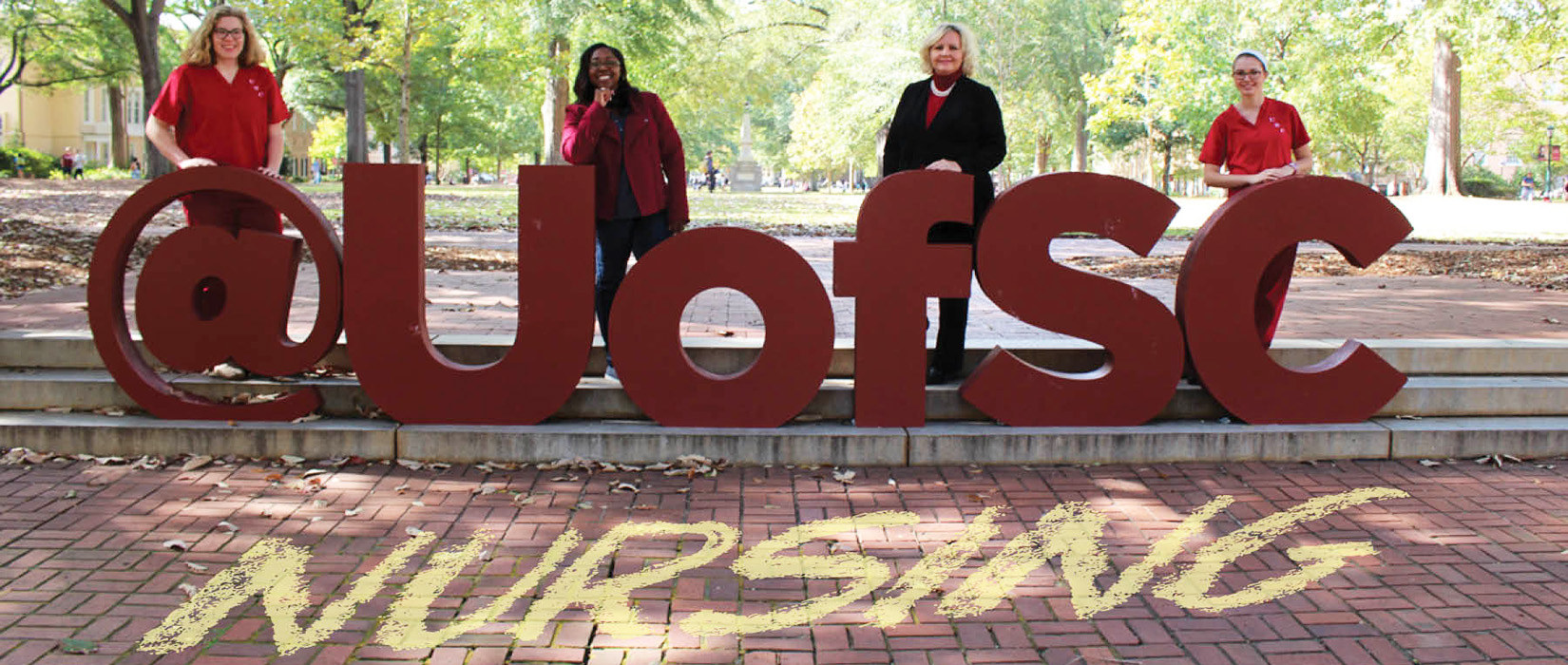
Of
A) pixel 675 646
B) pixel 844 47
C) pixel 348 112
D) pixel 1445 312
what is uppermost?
pixel 844 47

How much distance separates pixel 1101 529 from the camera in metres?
4.23

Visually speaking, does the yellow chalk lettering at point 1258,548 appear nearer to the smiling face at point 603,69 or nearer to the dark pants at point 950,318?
the dark pants at point 950,318

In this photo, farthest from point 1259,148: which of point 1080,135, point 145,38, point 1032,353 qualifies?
point 1080,135

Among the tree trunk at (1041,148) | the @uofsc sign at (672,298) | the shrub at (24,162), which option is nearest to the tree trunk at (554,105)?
the tree trunk at (1041,148)

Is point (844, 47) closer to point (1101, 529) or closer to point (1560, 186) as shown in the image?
point (1101, 529)

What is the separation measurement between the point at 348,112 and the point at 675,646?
983 inches

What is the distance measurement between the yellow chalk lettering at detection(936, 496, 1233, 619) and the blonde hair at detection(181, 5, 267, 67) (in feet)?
12.6

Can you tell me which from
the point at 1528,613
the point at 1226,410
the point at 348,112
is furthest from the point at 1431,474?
the point at 348,112

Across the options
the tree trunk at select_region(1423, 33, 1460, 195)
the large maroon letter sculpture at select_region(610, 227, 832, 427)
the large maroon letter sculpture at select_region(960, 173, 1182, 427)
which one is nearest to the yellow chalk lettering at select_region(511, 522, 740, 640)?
the large maroon letter sculpture at select_region(610, 227, 832, 427)

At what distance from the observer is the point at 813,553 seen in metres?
3.93

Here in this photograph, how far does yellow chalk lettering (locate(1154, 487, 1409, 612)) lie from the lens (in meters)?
3.57

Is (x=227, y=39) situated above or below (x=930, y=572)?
above

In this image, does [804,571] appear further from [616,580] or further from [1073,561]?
[1073,561]

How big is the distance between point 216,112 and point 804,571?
3478mm
